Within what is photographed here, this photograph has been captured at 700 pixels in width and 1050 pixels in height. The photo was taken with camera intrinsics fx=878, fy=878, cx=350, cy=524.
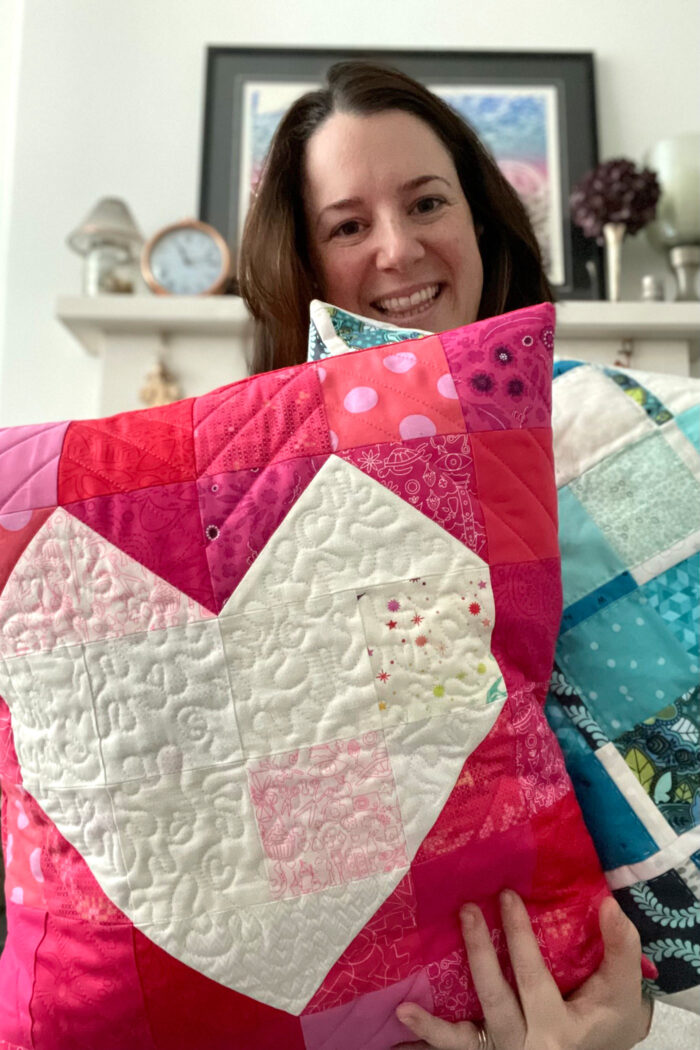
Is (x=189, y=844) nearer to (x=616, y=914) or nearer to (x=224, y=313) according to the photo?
(x=616, y=914)

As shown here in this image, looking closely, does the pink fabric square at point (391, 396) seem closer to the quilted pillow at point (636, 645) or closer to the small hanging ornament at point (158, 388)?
the quilted pillow at point (636, 645)

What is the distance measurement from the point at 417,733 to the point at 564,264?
5.81 feet

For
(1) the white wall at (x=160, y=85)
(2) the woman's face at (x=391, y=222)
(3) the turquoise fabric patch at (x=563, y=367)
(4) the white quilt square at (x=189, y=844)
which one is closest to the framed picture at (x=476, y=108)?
(1) the white wall at (x=160, y=85)

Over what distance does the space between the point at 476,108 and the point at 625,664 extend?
1866 millimetres

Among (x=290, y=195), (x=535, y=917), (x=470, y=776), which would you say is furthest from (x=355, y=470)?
(x=290, y=195)

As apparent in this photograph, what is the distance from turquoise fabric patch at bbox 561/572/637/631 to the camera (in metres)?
0.68

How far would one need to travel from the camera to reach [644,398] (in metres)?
0.74

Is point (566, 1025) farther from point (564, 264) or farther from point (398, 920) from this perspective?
point (564, 264)

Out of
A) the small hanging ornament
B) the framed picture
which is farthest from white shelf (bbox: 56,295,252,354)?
the framed picture

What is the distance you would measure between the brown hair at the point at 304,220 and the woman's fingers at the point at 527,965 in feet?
2.27

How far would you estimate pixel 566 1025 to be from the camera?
59 cm

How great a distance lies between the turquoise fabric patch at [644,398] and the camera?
2.39ft

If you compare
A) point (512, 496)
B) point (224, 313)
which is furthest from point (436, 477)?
point (224, 313)

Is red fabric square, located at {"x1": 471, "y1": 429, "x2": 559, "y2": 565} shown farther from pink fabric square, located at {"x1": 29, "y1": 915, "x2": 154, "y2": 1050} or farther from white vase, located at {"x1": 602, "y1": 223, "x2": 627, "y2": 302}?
white vase, located at {"x1": 602, "y1": 223, "x2": 627, "y2": 302}
